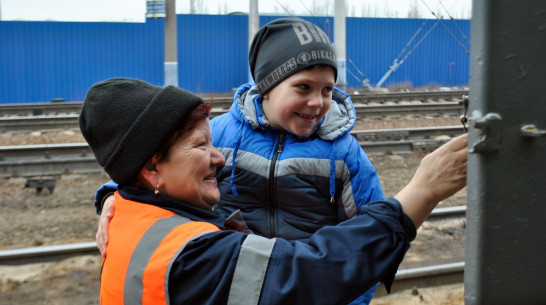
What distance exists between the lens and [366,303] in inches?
82.8

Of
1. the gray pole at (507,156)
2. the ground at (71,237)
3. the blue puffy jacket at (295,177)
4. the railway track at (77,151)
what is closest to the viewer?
the gray pole at (507,156)

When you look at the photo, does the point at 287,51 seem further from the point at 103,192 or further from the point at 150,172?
the point at 103,192

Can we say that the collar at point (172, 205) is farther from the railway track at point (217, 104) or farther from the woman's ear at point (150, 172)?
the railway track at point (217, 104)

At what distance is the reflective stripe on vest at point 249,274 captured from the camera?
133cm

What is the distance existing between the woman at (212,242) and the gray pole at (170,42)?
1771cm

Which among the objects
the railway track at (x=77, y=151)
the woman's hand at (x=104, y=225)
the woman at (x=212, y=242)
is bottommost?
the railway track at (x=77, y=151)

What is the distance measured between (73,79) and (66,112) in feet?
27.1

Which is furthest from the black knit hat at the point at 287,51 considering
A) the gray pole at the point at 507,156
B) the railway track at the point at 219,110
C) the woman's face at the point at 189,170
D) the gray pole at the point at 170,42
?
the gray pole at the point at 170,42

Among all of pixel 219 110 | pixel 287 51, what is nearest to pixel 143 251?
pixel 287 51

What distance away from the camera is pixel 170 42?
19.0 metres

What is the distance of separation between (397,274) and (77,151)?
6197 mm

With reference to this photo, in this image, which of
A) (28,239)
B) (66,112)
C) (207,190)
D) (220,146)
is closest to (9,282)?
(28,239)

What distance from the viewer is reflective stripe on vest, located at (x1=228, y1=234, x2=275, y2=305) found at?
4.38 feet

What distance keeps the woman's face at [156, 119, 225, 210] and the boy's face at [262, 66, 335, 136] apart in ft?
1.70
